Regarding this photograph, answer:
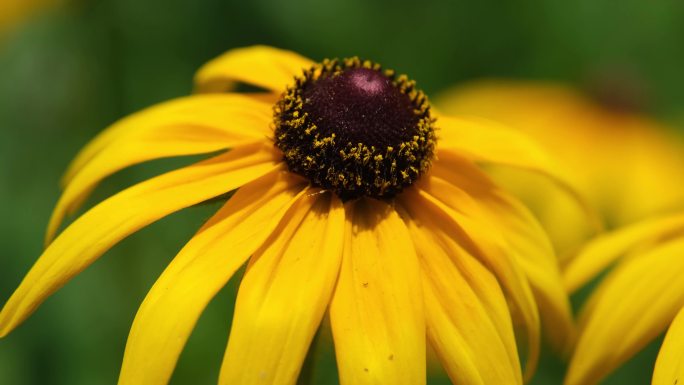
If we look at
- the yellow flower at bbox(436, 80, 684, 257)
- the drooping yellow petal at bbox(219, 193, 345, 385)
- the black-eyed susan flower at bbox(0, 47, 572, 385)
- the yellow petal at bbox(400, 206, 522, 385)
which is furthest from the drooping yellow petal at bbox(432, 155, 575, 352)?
the yellow flower at bbox(436, 80, 684, 257)

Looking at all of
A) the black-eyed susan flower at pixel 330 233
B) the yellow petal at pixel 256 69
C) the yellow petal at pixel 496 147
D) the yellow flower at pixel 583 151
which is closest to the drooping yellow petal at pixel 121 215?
the black-eyed susan flower at pixel 330 233

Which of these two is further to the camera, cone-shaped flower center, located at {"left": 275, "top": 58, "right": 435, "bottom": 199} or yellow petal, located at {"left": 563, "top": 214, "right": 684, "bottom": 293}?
yellow petal, located at {"left": 563, "top": 214, "right": 684, "bottom": 293}

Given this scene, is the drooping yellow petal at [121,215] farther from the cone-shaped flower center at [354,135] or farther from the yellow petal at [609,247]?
the yellow petal at [609,247]

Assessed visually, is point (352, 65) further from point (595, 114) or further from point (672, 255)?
point (595, 114)

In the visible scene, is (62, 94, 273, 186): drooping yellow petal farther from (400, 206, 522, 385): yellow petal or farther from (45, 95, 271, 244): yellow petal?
(400, 206, 522, 385): yellow petal

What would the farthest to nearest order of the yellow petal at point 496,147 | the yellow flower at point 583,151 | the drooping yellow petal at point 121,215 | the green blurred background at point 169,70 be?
the yellow flower at point 583,151
the green blurred background at point 169,70
the yellow petal at point 496,147
the drooping yellow petal at point 121,215

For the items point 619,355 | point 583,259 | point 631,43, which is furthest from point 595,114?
point 619,355
